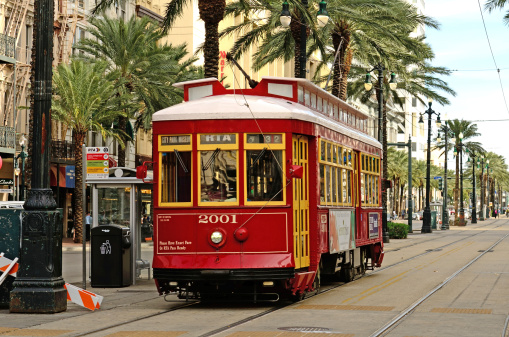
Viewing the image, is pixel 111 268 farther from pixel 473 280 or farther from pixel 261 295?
pixel 473 280

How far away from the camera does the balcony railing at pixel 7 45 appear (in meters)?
45.3

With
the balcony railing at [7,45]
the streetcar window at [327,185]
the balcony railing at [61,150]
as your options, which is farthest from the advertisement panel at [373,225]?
the balcony railing at [61,150]

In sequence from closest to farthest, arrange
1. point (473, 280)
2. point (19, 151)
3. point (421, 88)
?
point (473, 280) → point (19, 151) → point (421, 88)

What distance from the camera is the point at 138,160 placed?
210 ft

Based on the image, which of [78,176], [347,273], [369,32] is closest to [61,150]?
[78,176]

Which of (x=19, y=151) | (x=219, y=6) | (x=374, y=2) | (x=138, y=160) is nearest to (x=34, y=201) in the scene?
(x=219, y=6)

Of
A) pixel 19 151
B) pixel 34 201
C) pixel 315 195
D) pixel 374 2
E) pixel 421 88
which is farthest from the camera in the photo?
pixel 421 88

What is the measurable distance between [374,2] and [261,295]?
70.6ft

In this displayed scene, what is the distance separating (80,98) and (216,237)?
102 feet

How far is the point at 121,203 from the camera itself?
778 inches

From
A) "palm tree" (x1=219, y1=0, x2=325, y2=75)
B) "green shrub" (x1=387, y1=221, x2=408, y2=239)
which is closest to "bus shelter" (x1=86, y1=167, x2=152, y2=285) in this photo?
"palm tree" (x1=219, y1=0, x2=325, y2=75)

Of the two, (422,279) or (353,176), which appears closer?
(353,176)

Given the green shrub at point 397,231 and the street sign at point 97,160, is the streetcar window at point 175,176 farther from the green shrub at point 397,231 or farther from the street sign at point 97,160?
the green shrub at point 397,231

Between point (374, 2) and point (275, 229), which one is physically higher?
point (374, 2)
